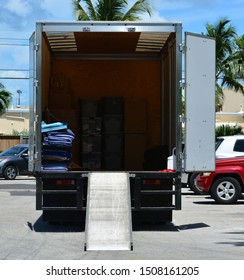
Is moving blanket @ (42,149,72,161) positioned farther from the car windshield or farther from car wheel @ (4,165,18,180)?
the car windshield

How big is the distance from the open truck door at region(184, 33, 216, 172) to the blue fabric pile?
2399 mm

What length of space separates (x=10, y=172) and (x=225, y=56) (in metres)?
12.2

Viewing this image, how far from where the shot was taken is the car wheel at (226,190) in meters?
18.3

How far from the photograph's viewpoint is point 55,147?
13219 millimetres

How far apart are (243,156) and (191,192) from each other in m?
5.07

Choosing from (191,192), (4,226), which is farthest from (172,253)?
(191,192)

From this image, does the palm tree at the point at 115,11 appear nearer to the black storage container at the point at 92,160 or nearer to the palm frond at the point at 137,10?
the palm frond at the point at 137,10

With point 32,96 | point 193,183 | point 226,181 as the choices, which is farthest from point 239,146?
point 32,96

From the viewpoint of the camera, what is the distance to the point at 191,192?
23.1 m

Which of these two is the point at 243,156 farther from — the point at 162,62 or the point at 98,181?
the point at 98,181

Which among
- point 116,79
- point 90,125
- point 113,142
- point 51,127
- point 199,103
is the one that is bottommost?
point 113,142

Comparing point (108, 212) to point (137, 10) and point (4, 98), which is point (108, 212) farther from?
point (4, 98)

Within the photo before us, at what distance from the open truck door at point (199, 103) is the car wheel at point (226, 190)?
597cm

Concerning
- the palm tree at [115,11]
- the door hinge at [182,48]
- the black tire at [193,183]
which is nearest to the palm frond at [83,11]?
the palm tree at [115,11]
